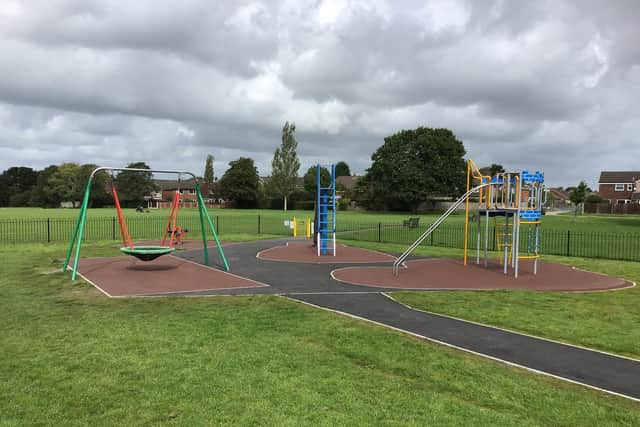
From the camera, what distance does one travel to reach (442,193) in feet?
207

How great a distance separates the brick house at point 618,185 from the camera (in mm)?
83825

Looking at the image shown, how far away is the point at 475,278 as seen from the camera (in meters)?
12.4

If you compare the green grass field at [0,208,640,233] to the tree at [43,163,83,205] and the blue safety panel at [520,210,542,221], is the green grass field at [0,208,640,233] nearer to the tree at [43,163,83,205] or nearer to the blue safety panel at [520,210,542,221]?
the blue safety panel at [520,210,542,221]

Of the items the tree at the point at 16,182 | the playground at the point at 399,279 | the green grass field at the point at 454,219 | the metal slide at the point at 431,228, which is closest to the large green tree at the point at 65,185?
the tree at the point at 16,182

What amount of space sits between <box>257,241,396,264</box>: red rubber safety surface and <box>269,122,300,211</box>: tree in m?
59.7

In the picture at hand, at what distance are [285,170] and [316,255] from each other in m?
64.5

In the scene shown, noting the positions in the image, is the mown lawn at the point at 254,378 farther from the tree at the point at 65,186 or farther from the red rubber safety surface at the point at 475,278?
the tree at the point at 65,186

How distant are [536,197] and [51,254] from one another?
16884mm

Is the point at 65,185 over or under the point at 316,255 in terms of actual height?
over

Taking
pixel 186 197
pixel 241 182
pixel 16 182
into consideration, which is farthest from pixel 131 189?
pixel 16 182

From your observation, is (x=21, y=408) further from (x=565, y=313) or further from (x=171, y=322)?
(x=565, y=313)

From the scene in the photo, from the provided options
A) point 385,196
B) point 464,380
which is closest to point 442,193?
point 385,196

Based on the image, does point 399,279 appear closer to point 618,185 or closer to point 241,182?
point 241,182

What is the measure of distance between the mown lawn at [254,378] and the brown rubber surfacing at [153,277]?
240 centimetres
